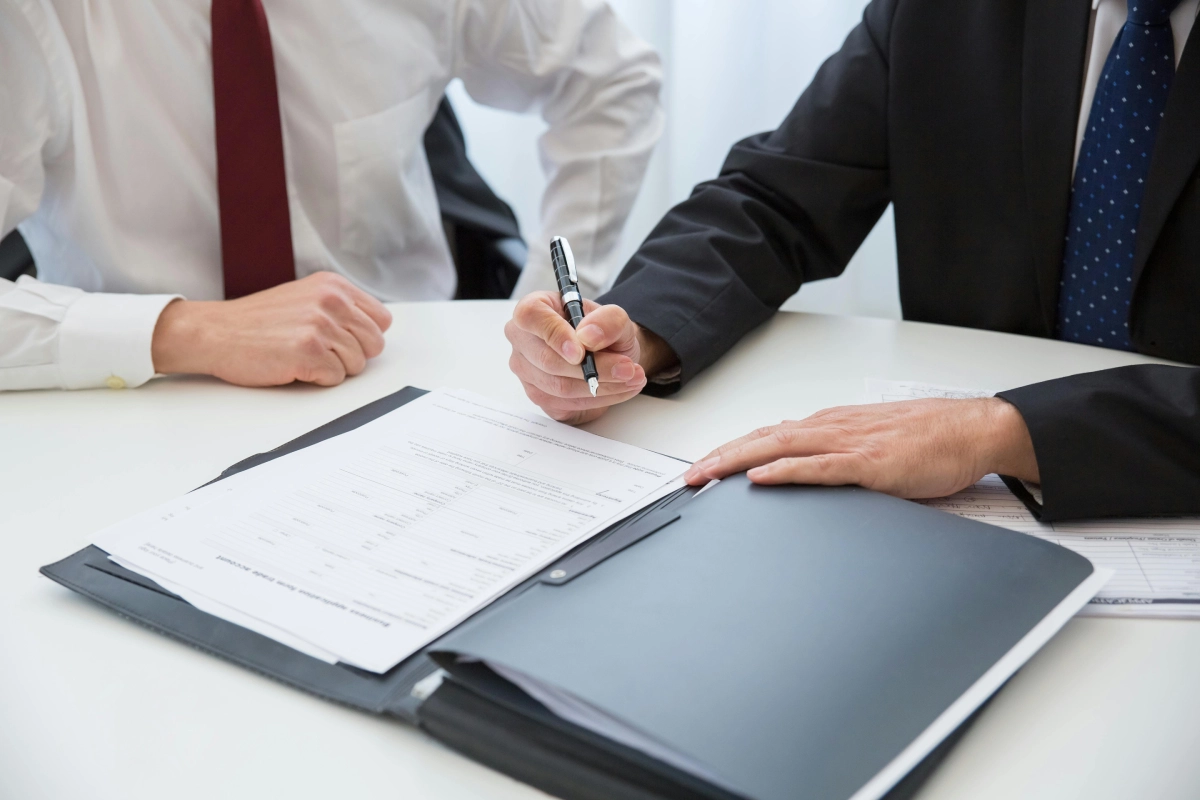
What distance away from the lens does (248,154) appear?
1218mm

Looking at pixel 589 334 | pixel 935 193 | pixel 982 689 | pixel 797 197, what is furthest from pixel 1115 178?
pixel 982 689

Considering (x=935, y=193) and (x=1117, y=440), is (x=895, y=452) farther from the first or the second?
(x=935, y=193)

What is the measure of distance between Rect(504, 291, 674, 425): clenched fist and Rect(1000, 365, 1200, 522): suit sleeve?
322 mm

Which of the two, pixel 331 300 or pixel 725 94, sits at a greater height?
pixel 725 94

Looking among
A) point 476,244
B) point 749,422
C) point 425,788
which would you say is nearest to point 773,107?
point 476,244

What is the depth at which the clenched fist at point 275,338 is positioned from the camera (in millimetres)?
999

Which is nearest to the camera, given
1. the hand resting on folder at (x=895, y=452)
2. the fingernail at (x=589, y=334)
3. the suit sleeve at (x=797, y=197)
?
the hand resting on folder at (x=895, y=452)

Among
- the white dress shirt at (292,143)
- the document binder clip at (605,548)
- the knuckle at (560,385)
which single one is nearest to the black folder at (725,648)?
the document binder clip at (605,548)

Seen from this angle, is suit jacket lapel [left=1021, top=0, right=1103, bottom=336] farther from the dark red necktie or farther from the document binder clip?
the dark red necktie

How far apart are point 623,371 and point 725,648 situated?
36 centimetres

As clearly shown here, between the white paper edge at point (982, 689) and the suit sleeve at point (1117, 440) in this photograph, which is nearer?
the white paper edge at point (982, 689)

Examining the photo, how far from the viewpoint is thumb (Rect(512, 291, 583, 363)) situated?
0.83 meters

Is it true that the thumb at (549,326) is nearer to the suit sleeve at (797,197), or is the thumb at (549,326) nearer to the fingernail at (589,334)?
the fingernail at (589,334)

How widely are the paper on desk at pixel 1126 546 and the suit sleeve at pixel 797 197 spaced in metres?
0.37
